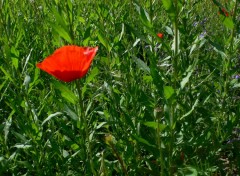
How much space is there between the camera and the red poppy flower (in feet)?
3.62

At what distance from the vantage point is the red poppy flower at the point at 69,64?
43.4 inches

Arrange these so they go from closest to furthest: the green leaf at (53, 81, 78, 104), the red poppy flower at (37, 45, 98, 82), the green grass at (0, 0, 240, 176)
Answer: the red poppy flower at (37, 45, 98, 82) < the green leaf at (53, 81, 78, 104) < the green grass at (0, 0, 240, 176)

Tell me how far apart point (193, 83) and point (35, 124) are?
2.65 ft

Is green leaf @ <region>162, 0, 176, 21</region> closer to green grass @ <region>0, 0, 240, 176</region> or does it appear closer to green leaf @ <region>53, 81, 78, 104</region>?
green grass @ <region>0, 0, 240, 176</region>

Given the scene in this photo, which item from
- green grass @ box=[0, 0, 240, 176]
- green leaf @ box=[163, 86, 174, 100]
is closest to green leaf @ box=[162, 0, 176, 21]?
green grass @ box=[0, 0, 240, 176]

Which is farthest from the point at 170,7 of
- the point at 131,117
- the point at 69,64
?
the point at 131,117

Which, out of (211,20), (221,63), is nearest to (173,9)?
(221,63)

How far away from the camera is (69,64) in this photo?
3.70 ft

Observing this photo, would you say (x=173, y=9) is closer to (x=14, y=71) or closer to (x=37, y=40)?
(x=14, y=71)

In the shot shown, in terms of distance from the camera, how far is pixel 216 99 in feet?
6.30

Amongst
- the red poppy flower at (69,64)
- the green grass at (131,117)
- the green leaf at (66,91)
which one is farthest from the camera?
the green grass at (131,117)

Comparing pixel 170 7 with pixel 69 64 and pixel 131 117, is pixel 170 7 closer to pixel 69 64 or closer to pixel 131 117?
pixel 69 64

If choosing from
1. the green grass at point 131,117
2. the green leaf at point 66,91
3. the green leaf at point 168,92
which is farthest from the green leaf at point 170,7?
the green leaf at point 66,91

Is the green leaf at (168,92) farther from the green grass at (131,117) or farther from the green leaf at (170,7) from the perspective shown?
the green leaf at (170,7)
